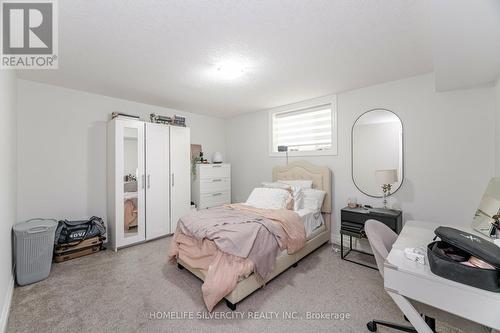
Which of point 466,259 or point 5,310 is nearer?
point 466,259

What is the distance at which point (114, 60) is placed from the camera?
229 centimetres

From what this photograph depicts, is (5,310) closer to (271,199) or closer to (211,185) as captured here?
(271,199)

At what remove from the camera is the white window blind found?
3.65m

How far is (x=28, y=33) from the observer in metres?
1.79

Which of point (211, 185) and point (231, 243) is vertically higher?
point (211, 185)

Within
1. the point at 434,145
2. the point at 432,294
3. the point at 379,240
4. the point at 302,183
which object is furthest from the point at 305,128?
the point at 432,294

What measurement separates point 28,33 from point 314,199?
3.70 metres

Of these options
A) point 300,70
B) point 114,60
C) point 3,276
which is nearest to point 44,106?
A: point 114,60

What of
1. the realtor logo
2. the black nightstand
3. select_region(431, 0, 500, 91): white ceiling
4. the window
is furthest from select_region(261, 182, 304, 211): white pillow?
the realtor logo

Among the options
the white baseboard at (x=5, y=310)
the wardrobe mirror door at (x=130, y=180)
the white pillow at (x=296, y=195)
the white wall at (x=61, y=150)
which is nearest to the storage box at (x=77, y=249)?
the wardrobe mirror door at (x=130, y=180)

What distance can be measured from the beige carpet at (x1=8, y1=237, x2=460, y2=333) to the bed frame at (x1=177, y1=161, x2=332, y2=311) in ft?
0.34

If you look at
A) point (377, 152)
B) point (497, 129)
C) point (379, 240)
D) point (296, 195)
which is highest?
point (497, 129)

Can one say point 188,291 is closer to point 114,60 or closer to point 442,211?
point 114,60

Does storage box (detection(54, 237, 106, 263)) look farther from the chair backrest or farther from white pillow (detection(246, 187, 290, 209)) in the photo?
the chair backrest
